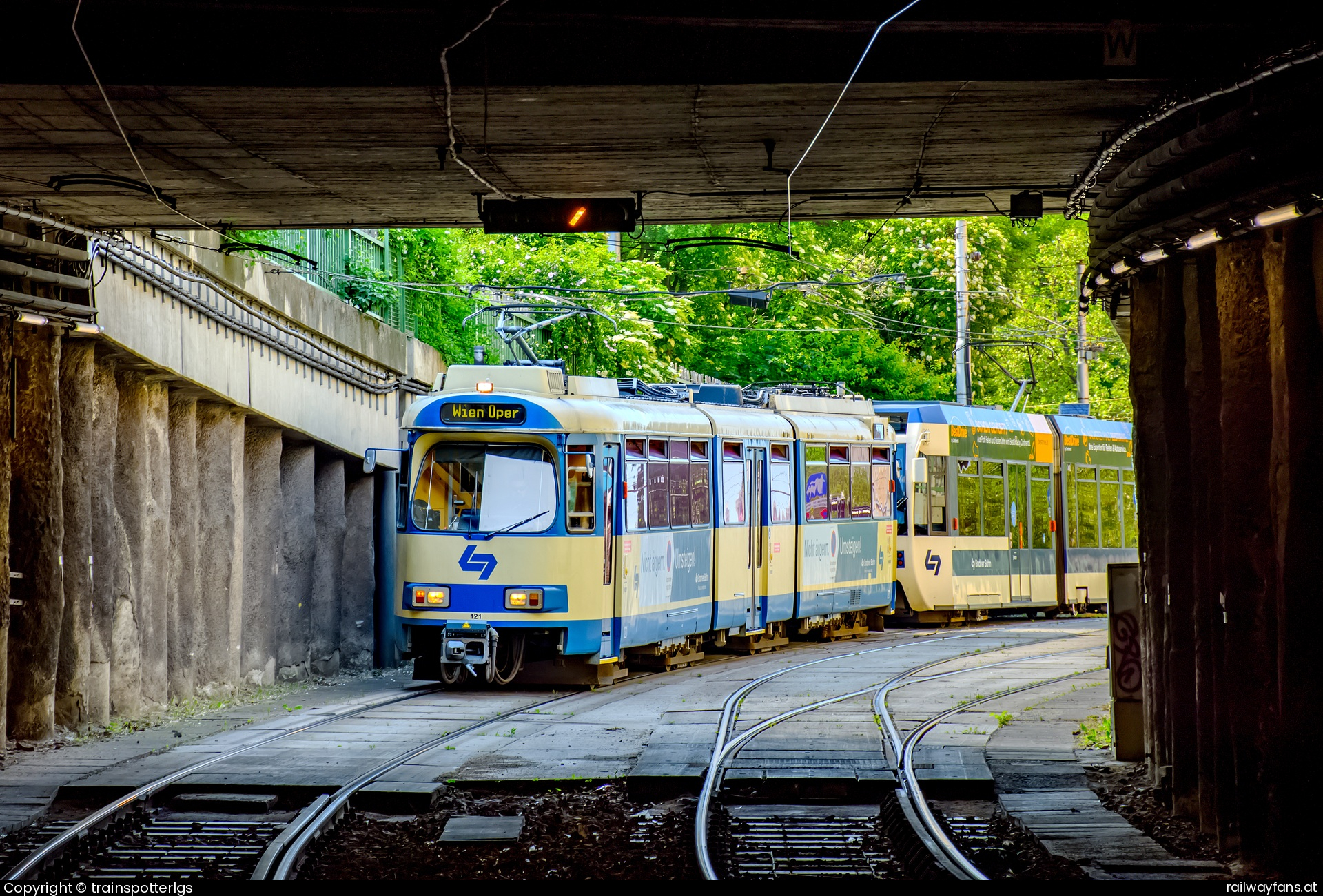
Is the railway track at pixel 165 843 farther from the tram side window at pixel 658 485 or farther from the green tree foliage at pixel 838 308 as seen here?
the green tree foliage at pixel 838 308

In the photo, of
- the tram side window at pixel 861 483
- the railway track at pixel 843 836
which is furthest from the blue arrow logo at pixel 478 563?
the tram side window at pixel 861 483

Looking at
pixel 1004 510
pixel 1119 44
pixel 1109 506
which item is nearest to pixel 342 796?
pixel 1119 44

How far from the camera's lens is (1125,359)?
159ft

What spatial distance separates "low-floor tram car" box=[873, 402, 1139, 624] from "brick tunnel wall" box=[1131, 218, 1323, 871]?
15.4 m

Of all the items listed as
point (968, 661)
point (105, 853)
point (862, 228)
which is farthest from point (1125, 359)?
point (105, 853)

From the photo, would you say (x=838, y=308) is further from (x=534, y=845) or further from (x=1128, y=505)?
(x=534, y=845)

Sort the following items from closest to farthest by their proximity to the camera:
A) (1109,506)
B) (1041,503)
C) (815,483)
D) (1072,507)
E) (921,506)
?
(815,483), (921,506), (1041,503), (1072,507), (1109,506)

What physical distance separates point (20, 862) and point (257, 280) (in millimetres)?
10177

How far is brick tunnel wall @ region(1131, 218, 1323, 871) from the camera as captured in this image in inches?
343

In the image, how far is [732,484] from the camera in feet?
68.5

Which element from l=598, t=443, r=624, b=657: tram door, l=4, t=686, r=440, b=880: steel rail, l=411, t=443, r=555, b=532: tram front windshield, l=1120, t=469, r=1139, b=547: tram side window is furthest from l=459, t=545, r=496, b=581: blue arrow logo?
l=1120, t=469, r=1139, b=547: tram side window

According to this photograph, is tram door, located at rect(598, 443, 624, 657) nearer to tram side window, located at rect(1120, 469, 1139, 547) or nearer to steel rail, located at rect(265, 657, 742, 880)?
steel rail, located at rect(265, 657, 742, 880)

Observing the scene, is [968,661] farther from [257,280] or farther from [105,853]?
[105,853]

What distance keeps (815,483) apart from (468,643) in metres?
7.49
